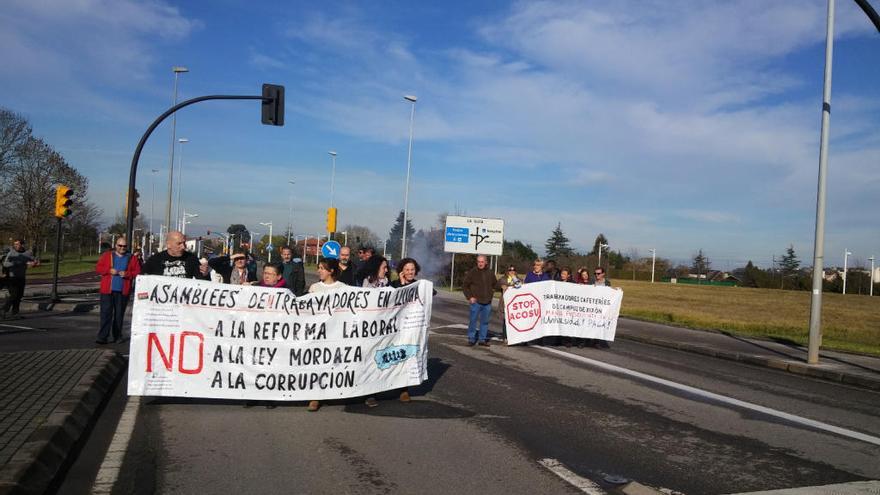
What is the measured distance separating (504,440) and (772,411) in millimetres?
4078

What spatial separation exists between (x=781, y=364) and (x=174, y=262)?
1105 cm

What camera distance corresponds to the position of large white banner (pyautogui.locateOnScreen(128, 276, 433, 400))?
24.8 ft

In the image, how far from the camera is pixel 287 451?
606cm

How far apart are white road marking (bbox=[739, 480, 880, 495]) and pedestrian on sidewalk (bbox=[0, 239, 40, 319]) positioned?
16.1 metres

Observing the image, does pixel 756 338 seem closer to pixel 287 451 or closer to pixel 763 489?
pixel 763 489

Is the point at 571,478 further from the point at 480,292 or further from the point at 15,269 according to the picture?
the point at 15,269

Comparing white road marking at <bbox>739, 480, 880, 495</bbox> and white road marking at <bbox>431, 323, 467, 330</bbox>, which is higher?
white road marking at <bbox>739, 480, 880, 495</bbox>

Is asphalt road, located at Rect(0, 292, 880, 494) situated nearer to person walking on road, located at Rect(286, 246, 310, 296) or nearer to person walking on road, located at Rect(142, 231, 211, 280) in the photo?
person walking on road, located at Rect(142, 231, 211, 280)

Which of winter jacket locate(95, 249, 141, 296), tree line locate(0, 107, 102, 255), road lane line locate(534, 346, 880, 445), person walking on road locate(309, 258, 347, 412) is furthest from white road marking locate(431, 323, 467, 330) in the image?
tree line locate(0, 107, 102, 255)

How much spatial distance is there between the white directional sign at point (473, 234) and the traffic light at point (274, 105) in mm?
22255

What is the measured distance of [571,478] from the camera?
5.50 m

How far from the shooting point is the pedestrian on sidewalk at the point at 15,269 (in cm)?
1605

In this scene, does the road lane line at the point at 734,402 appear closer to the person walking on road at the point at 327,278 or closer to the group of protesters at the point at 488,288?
the group of protesters at the point at 488,288

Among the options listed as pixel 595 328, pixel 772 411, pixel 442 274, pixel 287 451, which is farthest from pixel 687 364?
pixel 442 274
